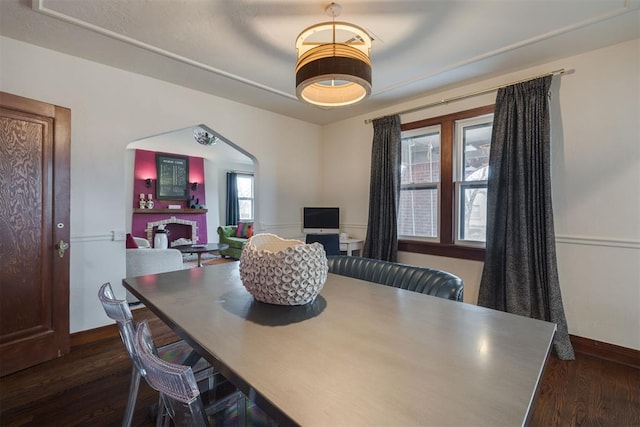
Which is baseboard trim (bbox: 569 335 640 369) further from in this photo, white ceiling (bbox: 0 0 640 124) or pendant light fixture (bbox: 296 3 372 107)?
pendant light fixture (bbox: 296 3 372 107)

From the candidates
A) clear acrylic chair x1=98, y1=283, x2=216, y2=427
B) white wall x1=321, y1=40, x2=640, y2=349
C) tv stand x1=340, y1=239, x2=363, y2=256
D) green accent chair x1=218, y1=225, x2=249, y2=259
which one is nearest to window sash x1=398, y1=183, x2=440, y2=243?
tv stand x1=340, y1=239, x2=363, y2=256

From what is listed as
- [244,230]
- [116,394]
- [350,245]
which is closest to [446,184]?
[350,245]

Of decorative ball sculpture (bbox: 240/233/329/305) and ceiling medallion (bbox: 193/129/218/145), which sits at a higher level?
ceiling medallion (bbox: 193/129/218/145)

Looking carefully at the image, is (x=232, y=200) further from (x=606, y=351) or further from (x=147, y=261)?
(x=606, y=351)

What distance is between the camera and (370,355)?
0.81 meters

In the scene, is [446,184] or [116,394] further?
[446,184]

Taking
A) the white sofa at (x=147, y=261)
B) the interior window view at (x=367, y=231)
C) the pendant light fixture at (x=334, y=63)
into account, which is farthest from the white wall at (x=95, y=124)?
the pendant light fixture at (x=334, y=63)

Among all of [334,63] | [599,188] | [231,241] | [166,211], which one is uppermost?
[334,63]

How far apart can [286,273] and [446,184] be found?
275cm

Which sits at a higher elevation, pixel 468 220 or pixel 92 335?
pixel 468 220

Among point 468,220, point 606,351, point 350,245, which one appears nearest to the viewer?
point 606,351

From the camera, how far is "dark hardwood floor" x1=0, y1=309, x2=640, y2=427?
171 centimetres

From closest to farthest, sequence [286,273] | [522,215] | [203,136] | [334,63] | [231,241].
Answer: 1. [286,273]
2. [334,63]
3. [522,215]
4. [203,136]
5. [231,241]

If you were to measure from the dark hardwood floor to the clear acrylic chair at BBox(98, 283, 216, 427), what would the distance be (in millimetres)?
553
